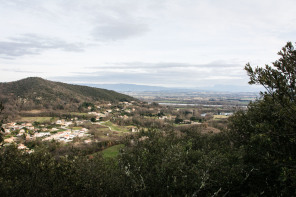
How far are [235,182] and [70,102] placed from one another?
9292 cm

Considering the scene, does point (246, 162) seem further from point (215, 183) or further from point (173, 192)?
point (173, 192)

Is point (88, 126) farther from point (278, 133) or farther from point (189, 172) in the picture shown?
point (278, 133)

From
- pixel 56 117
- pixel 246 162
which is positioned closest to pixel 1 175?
pixel 246 162

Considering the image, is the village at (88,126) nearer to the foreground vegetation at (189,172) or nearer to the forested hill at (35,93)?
the forested hill at (35,93)

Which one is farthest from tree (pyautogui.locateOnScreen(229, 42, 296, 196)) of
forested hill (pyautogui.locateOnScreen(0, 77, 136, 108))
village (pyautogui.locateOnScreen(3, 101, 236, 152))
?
forested hill (pyautogui.locateOnScreen(0, 77, 136, 108))

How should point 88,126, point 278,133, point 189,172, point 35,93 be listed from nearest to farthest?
point 278,133, point 189,172, point 88,126, point 35,93

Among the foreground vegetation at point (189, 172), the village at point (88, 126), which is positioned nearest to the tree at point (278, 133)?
the foreground vegetation at point (189, 172)

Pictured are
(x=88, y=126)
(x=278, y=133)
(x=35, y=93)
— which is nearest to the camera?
(x=278, y=133)

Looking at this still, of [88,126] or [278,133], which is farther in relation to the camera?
[88,126]

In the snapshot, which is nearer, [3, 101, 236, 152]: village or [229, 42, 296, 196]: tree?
[229, 42, 296, 196]: tree

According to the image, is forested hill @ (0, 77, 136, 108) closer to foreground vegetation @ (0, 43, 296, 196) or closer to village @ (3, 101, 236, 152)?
village @ (3, 101, 236, 152)

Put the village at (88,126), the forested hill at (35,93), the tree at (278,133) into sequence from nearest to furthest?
the tree at (278,133) < the village at (88,126) < the forested hill at (35,93)

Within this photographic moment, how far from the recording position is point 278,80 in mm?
7027

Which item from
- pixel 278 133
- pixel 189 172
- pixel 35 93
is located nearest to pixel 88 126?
pixel 35 93
